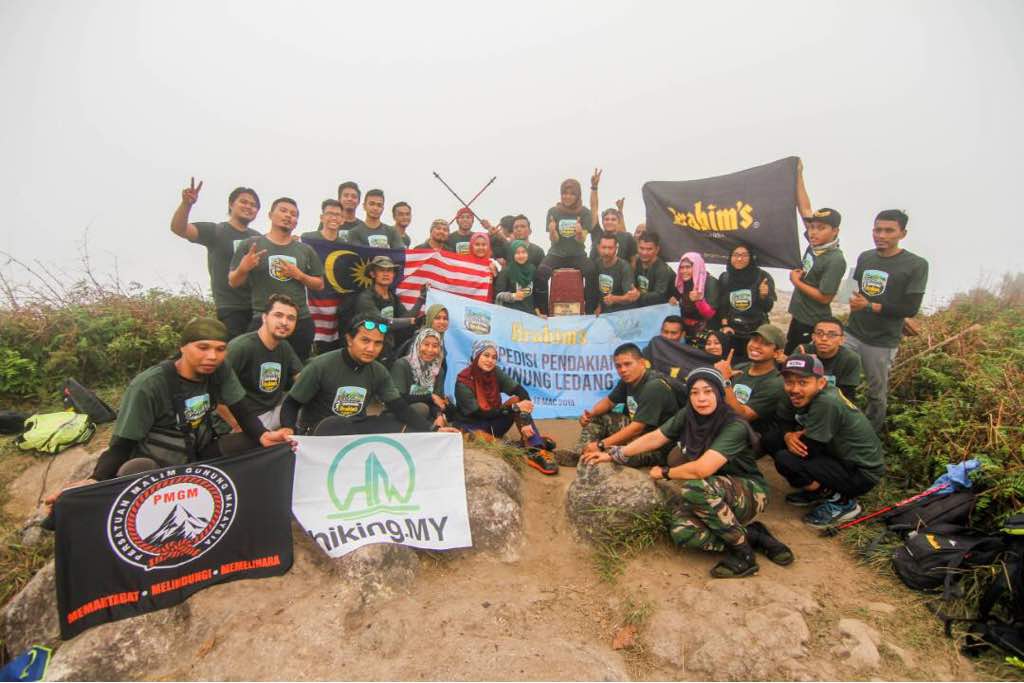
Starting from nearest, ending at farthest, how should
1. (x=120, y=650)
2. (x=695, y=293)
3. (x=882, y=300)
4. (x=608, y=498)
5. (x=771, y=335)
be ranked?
(x=120, y=650) < (x=608, y=498) < (x=771, y=335) < (x=882, y=300) < (x=695, y=293)

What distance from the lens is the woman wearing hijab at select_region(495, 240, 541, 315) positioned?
24.8 ft

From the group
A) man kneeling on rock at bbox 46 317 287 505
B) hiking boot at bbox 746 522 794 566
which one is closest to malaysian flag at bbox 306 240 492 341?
man kneeling on rock at bbox 46 317 287 505

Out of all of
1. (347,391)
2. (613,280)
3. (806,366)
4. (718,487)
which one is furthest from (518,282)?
(718,487)

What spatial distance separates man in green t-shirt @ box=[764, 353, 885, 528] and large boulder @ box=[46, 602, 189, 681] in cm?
528

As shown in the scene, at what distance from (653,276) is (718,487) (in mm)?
3848

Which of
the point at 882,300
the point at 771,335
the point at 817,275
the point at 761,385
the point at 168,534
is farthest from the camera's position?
the point at 817,275

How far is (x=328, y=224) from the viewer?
691 cm

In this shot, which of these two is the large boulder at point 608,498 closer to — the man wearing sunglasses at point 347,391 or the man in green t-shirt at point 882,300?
the man wearing sunglasses at point 347,391

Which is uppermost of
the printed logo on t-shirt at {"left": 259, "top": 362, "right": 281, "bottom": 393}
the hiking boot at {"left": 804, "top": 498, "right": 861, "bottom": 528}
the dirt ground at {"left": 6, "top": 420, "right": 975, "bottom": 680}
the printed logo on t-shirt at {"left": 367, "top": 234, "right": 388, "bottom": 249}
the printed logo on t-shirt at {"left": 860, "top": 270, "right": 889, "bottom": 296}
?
the printed logo on t-shirt at {"left": 367, "top": 234, "right": 388, "bottom": 249}

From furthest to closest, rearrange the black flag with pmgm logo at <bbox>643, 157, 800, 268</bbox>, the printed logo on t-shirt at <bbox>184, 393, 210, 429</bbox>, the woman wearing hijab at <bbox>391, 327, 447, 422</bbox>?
the black flag with pmgm logo at <bbox>643, 157, 800, 268</bbox>
the woman wearing hijab at <bbox>391, 327, 447, 422</bbox>
the printed logo on t-shirt at <bbox>184, 393, 210, 429</bbox>

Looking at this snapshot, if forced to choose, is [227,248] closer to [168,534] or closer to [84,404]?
[84,404]

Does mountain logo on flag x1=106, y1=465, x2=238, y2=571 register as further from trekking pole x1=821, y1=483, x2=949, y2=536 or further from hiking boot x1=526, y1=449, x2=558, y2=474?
trekking pole x1=821, y1=483, x2=949, y2=536

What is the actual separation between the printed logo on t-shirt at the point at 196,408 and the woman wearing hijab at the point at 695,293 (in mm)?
5661

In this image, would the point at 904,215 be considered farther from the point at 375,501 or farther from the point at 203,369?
the point at 203,369
